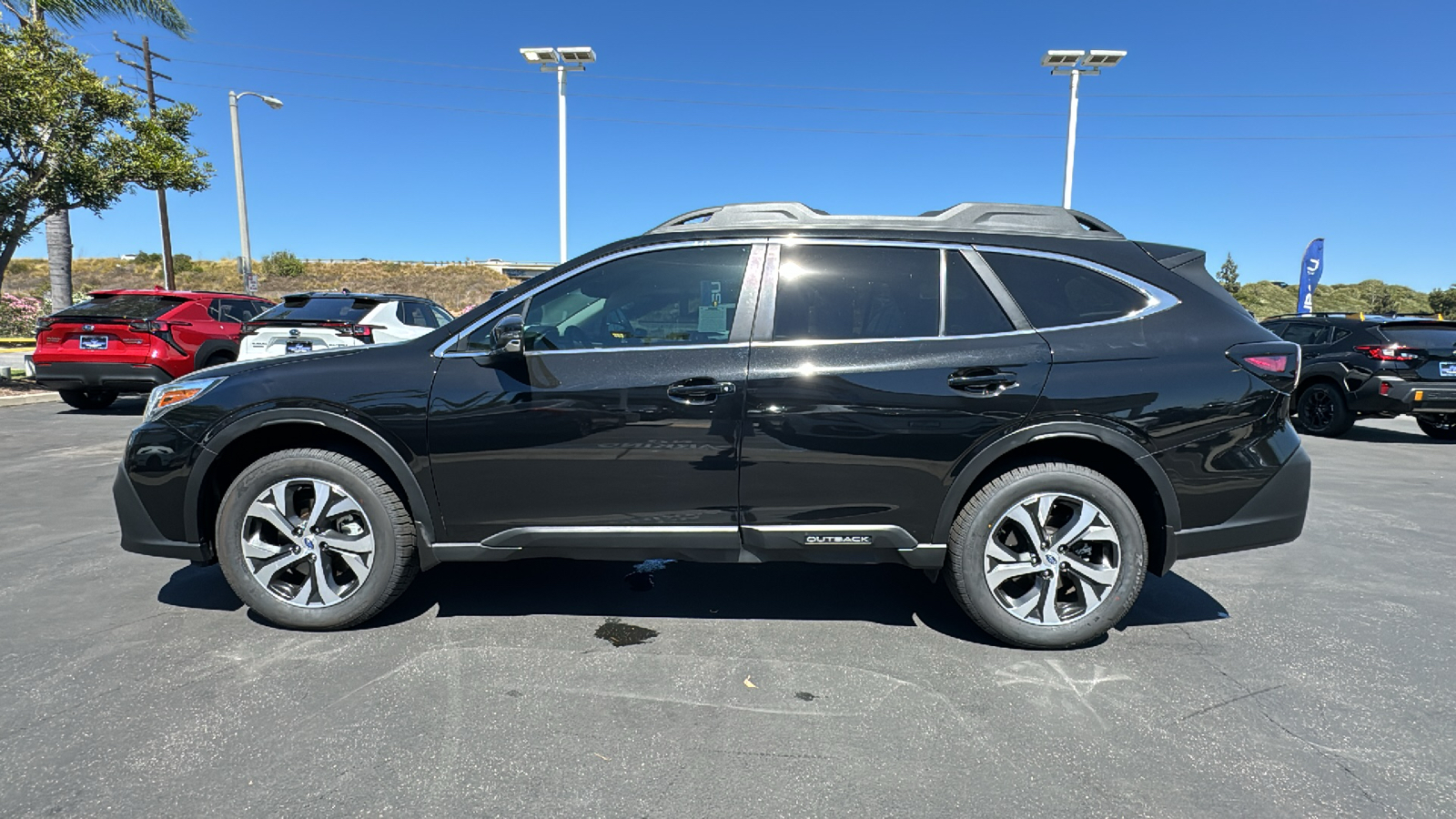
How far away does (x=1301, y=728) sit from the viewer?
8.50ft

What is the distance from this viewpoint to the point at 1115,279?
3230 millimetres

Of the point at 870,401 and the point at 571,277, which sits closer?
the point at 870,401

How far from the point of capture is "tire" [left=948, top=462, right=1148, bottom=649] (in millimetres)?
3092

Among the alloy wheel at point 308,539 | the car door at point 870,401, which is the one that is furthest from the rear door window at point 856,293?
the alloy wheel at point 308,539

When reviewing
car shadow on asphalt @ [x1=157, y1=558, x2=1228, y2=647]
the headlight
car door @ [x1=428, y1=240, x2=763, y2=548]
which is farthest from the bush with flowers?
car door @ [x1=428, y1=240, x2=763, y2=548]

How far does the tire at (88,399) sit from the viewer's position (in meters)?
11.0

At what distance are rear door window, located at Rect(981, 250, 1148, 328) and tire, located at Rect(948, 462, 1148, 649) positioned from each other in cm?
63

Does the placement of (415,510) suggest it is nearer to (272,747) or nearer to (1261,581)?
(272,747)

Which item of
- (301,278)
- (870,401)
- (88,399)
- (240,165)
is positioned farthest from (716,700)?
(301,278)

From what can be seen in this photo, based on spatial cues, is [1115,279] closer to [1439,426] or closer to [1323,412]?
[1323,412]

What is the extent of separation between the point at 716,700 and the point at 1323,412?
1070 centimetres

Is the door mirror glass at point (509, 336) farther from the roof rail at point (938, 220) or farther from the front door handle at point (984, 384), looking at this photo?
the front door handle at point (984, 384)

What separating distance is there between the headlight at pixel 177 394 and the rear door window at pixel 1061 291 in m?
3.44

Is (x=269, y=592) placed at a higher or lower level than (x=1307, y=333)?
lower
